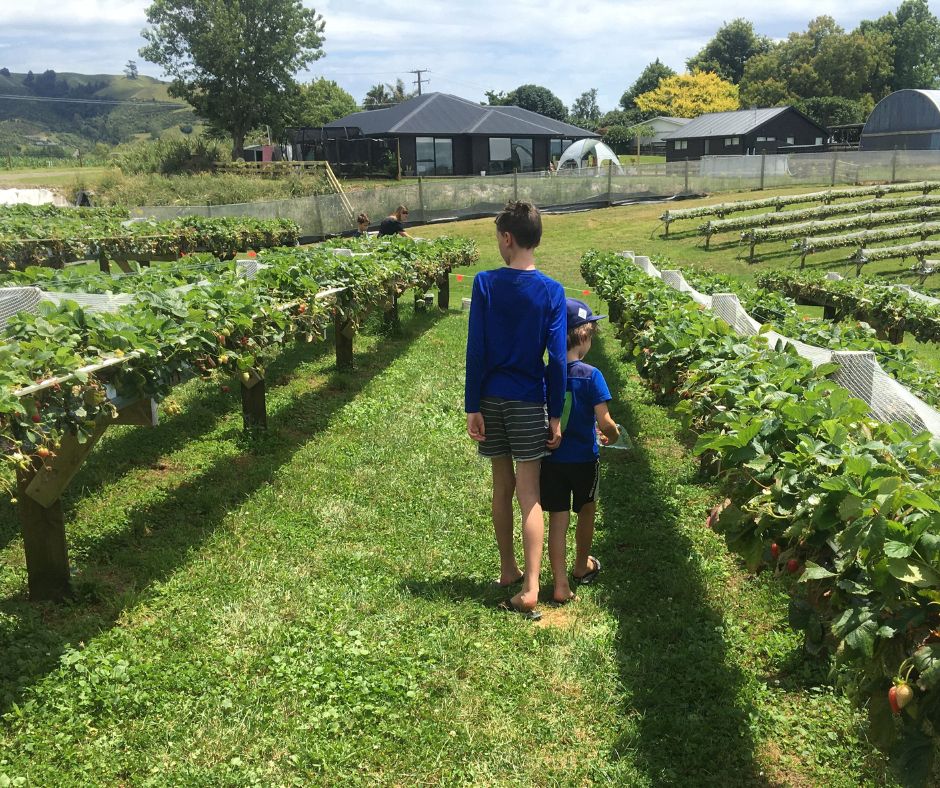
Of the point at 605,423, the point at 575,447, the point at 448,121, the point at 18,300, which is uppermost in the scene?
the point at 448,121

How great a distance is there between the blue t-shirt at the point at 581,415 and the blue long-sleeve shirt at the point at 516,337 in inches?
7.4

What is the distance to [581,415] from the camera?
458 centimetres

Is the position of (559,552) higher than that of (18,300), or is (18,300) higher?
(18,300)

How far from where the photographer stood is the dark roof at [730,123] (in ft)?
189

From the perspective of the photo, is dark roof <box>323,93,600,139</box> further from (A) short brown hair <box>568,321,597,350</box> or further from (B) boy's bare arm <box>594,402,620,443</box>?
(B) boy's bare arm <box>594,402,620,443</box>

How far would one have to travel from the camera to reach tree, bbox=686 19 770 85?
104438 mm

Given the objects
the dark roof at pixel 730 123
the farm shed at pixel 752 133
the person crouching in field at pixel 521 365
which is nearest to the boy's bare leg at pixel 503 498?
the person crouching in field at pixel 521 365

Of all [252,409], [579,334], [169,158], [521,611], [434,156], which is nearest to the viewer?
[521,611]

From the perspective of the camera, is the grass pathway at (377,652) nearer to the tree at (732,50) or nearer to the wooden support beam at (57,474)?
the wooden support beam at (57,474)

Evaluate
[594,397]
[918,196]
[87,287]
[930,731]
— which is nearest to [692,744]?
[930,731]

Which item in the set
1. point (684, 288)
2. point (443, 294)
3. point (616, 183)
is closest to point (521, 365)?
point (684, 288)

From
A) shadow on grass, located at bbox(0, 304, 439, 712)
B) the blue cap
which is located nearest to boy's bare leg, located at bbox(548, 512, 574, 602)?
the blue cap

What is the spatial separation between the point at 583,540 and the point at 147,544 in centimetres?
282

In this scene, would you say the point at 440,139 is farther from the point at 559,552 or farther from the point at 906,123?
the point at 559,552
